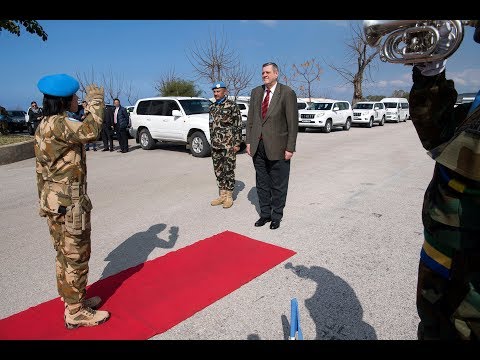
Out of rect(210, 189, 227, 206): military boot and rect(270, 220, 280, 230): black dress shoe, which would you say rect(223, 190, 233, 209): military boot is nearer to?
rect(210, 189, 227, 206): military boot

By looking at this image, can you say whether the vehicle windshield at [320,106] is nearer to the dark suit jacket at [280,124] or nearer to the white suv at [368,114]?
the white suv at [368,114]

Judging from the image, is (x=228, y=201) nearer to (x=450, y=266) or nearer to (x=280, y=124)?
(x=280, y=124)

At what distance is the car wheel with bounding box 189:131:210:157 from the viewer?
10.2 meters

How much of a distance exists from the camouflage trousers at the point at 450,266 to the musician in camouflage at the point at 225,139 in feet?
13.7

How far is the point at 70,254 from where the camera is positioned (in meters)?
2.38

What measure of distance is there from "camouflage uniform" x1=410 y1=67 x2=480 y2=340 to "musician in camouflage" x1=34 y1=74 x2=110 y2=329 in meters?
1.94

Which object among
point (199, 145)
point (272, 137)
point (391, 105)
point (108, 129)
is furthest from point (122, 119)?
point (391, 105)

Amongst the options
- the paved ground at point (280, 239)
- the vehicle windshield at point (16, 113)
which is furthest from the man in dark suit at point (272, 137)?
the vehicle windshield at point (16, 113)

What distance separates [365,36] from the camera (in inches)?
49.2

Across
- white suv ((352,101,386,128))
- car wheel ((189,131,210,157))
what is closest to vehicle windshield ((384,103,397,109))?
white suv ((352,101,386,128))

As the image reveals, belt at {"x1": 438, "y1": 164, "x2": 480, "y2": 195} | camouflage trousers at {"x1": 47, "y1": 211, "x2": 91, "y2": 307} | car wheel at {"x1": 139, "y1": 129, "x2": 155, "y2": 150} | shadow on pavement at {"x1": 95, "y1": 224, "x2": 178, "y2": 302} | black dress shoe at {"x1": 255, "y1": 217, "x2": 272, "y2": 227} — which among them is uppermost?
belt at {"x1": 438, "y1": 164, "x2": 480, "y2": 195}

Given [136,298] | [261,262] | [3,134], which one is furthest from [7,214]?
[3,134]

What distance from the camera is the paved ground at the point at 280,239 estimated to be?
99.0 inches
